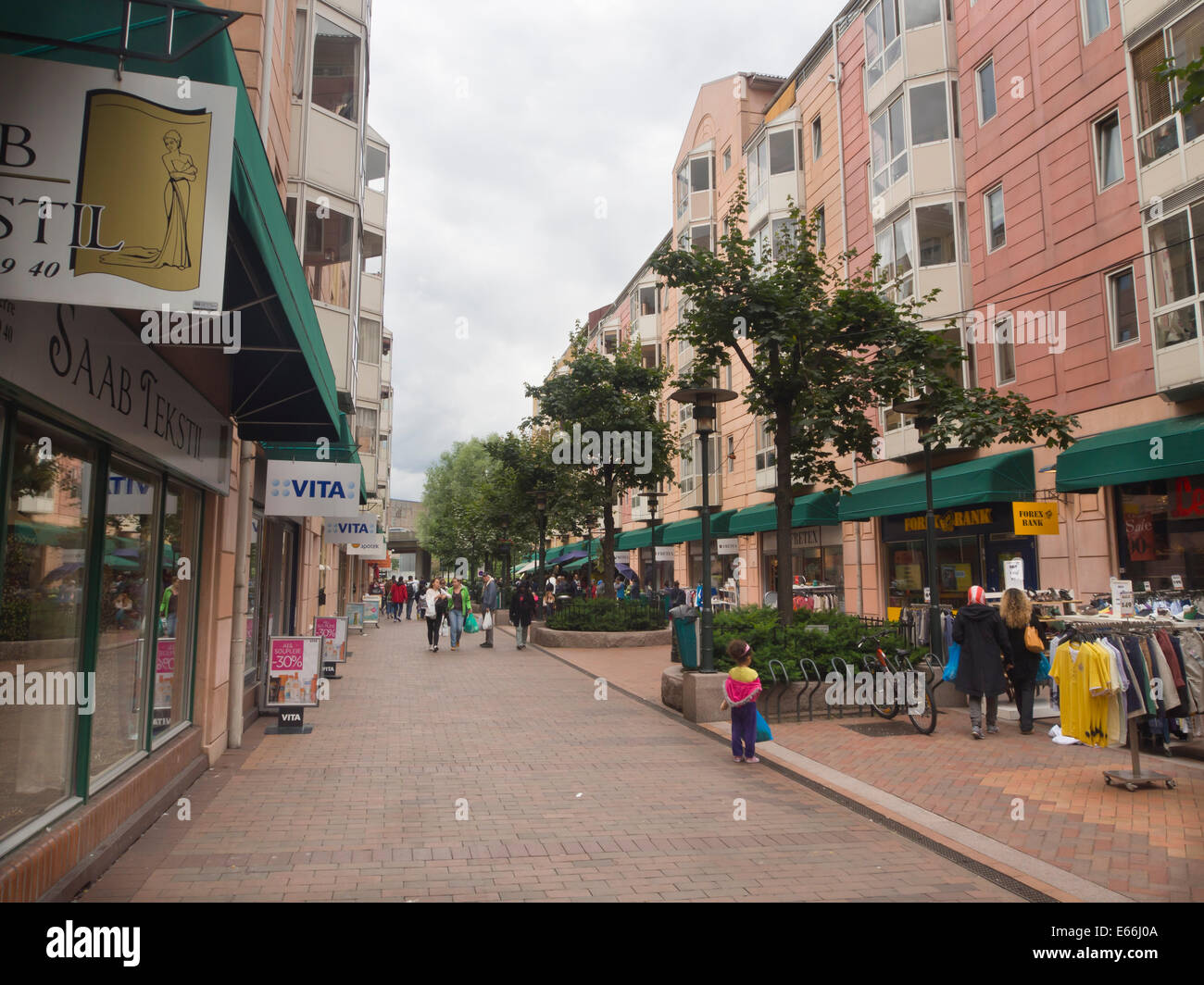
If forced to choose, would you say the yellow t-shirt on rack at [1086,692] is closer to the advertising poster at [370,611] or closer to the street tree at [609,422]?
the street tree at [609,422]

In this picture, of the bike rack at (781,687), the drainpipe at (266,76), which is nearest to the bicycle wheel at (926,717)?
the bike rack at (781,687)

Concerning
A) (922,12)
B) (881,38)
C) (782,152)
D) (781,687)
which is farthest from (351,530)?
(782,152)

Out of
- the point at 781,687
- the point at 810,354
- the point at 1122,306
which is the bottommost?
the point at 781,687

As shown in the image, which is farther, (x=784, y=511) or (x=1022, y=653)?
(x=784, y=511)

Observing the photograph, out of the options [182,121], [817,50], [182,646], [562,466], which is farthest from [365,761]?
[817,50]

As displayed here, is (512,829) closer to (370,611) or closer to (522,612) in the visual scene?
(522,612)

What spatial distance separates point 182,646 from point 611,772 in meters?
4.05

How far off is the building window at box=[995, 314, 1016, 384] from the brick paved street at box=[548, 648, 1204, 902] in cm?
1029

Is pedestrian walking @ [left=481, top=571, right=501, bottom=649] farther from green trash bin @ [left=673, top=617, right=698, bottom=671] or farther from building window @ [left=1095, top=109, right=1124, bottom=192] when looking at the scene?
building window @ [left=1095, top=109, right=1124, bottom=192]

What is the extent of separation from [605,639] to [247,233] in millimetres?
18552

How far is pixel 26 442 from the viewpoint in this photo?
4148 mm

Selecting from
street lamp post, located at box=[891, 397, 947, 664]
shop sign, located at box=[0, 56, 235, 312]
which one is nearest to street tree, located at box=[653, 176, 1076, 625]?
street lamp post, located at box=[891, 397, 947, 664]

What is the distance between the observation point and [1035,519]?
555 inches

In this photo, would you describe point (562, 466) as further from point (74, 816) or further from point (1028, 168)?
point (74, 816)
